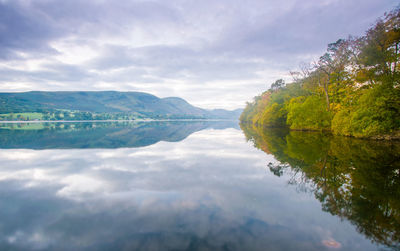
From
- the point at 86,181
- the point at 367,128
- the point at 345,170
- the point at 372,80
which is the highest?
the point at 372,80

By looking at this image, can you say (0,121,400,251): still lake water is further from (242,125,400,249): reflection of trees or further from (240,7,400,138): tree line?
(240,7,400,138): tree line

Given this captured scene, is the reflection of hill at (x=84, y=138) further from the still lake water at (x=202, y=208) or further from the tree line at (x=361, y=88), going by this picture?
the tree line at (x=361, y=88)

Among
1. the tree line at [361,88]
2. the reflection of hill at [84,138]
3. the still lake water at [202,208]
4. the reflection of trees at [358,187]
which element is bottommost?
the reflection of hill at [84,138]

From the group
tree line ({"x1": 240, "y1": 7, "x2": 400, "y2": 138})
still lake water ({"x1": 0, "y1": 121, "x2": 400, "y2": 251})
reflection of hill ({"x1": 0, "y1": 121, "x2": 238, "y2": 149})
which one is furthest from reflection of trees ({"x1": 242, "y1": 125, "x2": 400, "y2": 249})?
reflection of hill ({"x1": 0, "y1": 121, "x2": 238, "y2": 149})

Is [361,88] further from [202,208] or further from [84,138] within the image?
[84,138]

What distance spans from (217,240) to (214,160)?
34.4 feet

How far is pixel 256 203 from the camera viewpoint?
7.48 metres

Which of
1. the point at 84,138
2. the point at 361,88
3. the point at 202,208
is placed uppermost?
the point at 361,88

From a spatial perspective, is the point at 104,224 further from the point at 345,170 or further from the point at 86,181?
the point at 345,170

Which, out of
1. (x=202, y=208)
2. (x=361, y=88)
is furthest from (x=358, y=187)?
(x=361, y=88)

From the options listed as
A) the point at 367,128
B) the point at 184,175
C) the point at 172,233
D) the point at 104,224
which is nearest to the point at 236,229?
the point at 172,233

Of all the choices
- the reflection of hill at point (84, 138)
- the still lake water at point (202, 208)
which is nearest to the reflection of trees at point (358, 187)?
the still lake water at point (202, 208)

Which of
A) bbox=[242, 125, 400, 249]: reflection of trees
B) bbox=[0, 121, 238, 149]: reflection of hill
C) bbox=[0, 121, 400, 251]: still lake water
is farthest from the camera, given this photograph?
bbox=[0, 121, 238, 149]: reflection of hill

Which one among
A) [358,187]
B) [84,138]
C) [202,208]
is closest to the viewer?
[202,208]
